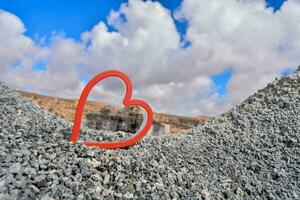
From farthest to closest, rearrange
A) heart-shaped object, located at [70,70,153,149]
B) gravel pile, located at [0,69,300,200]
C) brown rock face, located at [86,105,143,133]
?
brown rock face, located at [86,105,143,133]
heart-shaped object, located at [70,70,153,149]
gravel pile, located at [0,69,300,200]

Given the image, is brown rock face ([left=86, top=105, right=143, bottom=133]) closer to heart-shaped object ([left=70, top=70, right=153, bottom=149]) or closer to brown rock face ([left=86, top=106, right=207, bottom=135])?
brown rock face ([left=86, top=106, right=207, bottom=135])

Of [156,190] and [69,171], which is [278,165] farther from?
[69,171]

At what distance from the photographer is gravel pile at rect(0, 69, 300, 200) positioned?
5.23 m

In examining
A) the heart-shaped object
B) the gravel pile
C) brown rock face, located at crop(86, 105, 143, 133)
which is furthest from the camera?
brown rock face, located at crop(86, 105, 143, 133)

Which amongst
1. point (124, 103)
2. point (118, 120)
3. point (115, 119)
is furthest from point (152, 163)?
point (115, 119)

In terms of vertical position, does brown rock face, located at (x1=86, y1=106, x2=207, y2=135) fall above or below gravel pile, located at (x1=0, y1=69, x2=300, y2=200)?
above

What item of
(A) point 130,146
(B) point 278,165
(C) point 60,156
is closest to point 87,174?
(C) point 60,156

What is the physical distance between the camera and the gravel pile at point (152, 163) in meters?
5.23

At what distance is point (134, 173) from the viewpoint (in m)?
5.97

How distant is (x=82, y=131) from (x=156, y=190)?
2948 millimetres

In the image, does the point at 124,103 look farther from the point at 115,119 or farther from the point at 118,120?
the point at 115,119

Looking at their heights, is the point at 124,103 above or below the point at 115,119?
below

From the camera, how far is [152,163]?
21.3 feet

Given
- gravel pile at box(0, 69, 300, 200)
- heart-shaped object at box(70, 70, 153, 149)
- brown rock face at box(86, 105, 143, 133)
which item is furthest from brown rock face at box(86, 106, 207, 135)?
heart-shaped object at box(70, 70, 153, 149)
